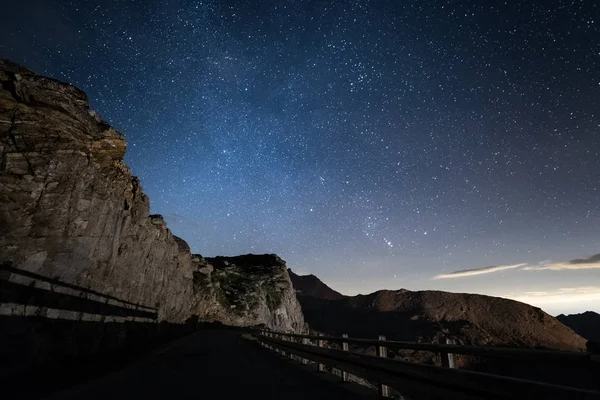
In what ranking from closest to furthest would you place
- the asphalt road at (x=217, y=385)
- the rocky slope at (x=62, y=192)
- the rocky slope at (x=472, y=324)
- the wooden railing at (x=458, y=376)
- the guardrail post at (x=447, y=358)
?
the wooden railing at (x=458, y=376)
the guardrail post at (x=447, y=358)
the asphalt road at (x=217, y=385)
the rocky slope at (x=62, y=192)
the rocky slope at (x=472, y=324)

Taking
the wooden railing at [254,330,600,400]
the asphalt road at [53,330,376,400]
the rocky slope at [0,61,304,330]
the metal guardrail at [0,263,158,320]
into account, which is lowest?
the asphalt road at [53,330,376,400]

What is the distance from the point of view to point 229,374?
36.0 feet

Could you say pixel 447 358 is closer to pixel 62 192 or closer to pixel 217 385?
pixel 217 385

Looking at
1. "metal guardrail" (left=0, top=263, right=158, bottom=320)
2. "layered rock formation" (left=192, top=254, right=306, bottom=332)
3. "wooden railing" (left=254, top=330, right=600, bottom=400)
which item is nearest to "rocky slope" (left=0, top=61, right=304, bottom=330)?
"metal guardrail" (left=0, top=263, right=158, bottom=320)

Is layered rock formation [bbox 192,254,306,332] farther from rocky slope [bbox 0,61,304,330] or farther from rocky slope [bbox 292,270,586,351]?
rocky slope [bbox 0,61,304,330]

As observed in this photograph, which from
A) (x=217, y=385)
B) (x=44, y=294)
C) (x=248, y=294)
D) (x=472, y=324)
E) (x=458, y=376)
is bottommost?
(x=217, y=385)

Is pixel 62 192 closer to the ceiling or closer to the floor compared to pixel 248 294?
closer to the floor

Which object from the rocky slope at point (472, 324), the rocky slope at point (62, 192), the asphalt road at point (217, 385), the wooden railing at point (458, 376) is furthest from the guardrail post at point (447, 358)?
the rocky slope at point (472, 324)

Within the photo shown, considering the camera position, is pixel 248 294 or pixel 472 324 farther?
pixel 472 324

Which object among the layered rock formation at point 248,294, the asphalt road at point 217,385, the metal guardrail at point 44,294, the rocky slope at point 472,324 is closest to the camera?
the asphalt road at point 217,385

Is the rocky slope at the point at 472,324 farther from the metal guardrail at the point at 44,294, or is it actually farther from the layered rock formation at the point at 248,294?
the metal guardrail at the point at 44,294

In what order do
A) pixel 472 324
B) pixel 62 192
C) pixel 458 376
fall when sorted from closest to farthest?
pixel 458 376, pixel 62 192, pixel 472 324

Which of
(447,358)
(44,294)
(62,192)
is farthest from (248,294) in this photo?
(447,358)

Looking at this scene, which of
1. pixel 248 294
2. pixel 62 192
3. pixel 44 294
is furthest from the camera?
pixel 248 294
